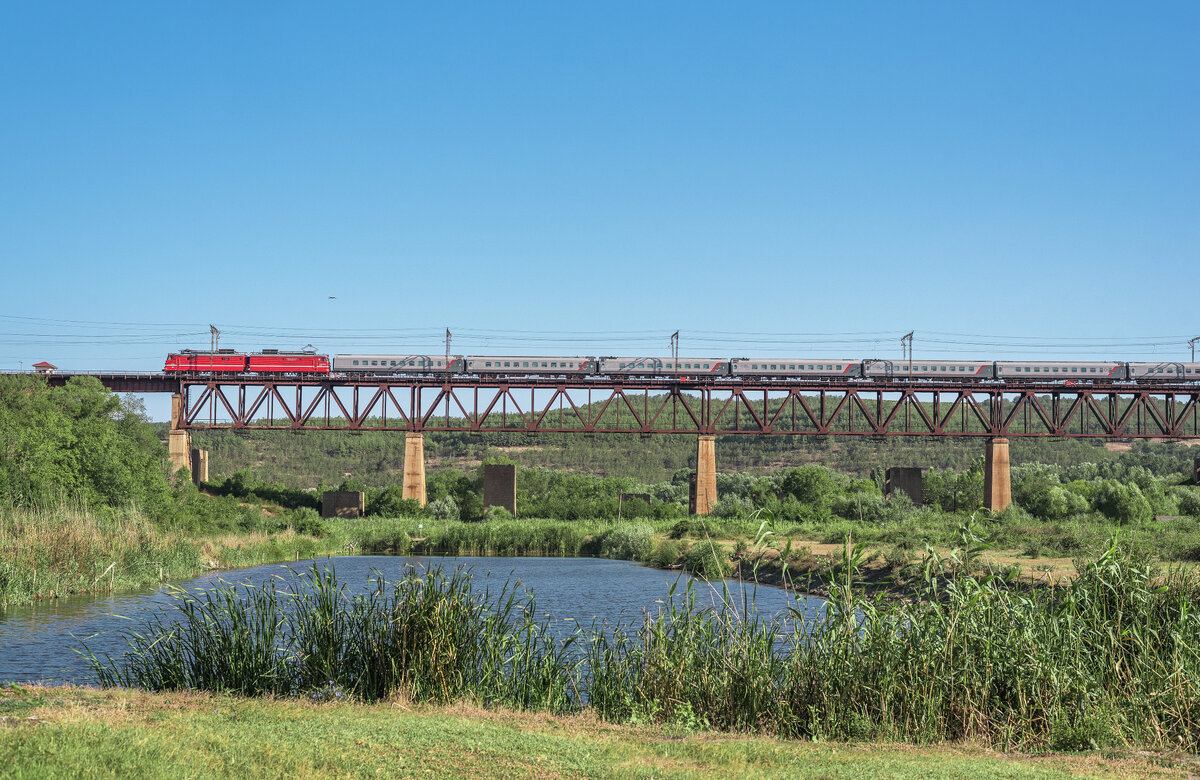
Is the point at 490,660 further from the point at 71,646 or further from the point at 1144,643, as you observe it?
the point at 71,646

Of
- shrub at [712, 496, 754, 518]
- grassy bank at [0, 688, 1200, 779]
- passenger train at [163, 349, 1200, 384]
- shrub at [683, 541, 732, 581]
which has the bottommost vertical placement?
shrub at [712, 496, 754, 518]

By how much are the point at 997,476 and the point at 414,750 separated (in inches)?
2863

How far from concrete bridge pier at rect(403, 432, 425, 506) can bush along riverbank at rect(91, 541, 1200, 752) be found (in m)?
60.7

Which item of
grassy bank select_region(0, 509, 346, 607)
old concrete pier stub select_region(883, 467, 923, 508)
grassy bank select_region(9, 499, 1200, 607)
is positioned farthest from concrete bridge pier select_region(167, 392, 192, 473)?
old concrete pier stub select_region(883, 467, 923, 508)

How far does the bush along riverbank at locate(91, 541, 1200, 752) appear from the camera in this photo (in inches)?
477

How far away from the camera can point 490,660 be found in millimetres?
13664

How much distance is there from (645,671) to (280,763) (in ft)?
18.0

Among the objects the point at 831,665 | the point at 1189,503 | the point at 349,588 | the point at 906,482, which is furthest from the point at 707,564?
the point at 906,482

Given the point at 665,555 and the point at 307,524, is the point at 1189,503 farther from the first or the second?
the point at 307,524

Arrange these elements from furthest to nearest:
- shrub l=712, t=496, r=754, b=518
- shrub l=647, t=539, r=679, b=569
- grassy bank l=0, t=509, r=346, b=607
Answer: shrub l=712, t=496, r=754, b=518
shrub l=647, t=539, r=679, b=569
grassy bank l=0, t=509, r=346, b=607

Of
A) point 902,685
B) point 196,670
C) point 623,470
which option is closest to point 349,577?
point 196,670

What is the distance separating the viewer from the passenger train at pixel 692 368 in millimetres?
74500

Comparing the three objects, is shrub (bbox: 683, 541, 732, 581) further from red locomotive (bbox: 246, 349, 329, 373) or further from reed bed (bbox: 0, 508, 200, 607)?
red locomotive (bbox: 246, 349, 329, 373)

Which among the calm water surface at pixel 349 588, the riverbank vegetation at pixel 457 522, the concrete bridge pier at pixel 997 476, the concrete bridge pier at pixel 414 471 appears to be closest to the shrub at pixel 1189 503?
the riverbank vegetation at pixel 457 522
